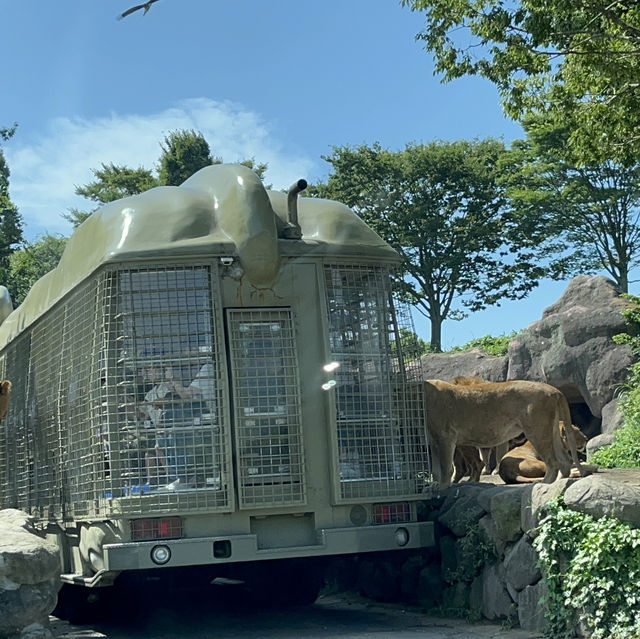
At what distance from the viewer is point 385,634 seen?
893 centimetres

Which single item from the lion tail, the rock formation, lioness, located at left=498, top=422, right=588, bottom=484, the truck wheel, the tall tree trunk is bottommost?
the truck wheel

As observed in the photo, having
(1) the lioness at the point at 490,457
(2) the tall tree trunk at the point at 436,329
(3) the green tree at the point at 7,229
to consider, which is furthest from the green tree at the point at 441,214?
(1) the lioness at the point at 490,457

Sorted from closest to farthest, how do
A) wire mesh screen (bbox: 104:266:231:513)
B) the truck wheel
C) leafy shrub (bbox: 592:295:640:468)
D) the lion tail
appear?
wire mesh screen (bbox: 104:266:231:513)
the lion tail
the truck wheel
leafy shrub (bbox: 592:295:640:468)

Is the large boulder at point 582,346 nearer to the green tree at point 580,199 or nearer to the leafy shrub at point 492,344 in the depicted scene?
the leafy shrub at point 492,344

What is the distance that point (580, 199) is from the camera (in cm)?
3472

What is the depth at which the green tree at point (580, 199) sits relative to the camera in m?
34.2

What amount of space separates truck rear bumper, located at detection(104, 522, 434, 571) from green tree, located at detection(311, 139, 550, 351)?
27.2 metres

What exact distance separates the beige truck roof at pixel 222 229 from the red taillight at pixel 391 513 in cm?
223

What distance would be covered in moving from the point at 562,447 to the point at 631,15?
4.06 metres

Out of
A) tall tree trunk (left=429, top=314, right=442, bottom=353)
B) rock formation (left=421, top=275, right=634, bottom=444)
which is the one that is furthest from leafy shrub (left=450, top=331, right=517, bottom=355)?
tall tree trunk (left=429, top=314, right=442, bottom=353)

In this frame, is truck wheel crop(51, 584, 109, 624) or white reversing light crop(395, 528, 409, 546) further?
truck wheel crop(51, 584, 109, 624)

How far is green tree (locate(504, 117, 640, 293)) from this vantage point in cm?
3422

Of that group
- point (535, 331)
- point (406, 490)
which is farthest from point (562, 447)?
point (535, 331)

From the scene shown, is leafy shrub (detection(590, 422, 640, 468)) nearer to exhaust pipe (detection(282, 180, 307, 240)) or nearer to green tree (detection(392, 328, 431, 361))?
green tree (detection(392, 328, 431, 361))
